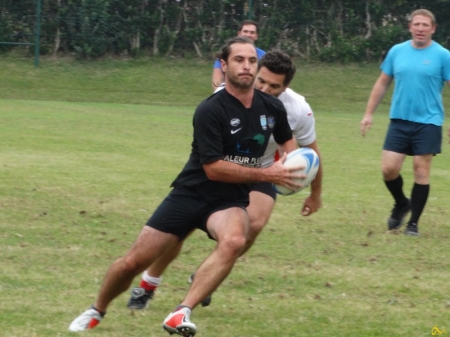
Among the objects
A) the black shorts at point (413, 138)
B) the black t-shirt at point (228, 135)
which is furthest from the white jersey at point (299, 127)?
the black shorts at point (413, 138)

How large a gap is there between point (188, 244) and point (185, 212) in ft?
9.30

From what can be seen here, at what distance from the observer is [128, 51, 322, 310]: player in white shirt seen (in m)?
6.14

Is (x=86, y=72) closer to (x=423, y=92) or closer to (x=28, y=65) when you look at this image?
(x=28, y=65)

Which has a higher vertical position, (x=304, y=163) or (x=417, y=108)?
(x=304, y=163)

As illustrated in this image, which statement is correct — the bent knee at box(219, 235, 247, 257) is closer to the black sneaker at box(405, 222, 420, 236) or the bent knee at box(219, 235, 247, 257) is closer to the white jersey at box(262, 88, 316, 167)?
the white jersey at box(262, 88, 316, 167)

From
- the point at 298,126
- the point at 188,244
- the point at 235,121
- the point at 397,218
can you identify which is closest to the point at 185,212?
the point at 235,121

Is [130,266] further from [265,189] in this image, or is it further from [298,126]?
[298,126]

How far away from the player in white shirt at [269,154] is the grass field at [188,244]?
18 centimetres

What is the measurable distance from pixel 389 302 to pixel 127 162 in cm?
736

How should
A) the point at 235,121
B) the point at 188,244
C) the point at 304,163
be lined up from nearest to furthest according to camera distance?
the point at 235,121 → the point at 304,163 → the point at 188,244

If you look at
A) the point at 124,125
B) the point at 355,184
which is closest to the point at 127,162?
the point at 355,184

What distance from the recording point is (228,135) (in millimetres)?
5402

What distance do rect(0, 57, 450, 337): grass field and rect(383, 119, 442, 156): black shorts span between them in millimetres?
826

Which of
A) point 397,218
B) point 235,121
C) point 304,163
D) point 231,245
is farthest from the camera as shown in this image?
point 397,218
